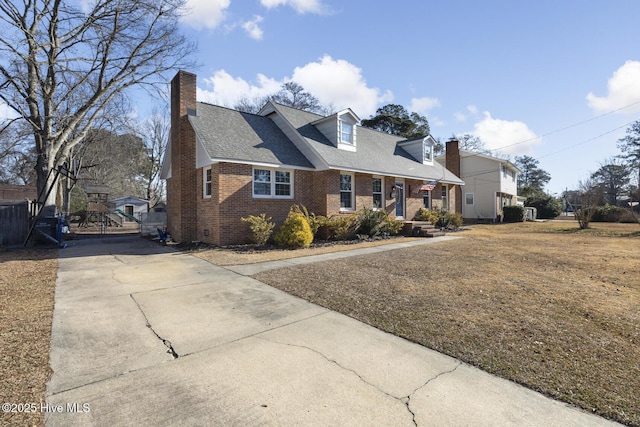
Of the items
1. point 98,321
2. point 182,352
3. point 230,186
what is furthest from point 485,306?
point 230,186

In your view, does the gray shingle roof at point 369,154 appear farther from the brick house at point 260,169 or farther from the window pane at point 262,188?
the window pane at point 262,188

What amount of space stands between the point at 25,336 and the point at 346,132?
48.7 ft

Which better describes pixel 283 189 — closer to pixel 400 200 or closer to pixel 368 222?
pixel 368 222

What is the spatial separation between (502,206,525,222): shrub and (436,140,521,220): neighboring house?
58 centimetres

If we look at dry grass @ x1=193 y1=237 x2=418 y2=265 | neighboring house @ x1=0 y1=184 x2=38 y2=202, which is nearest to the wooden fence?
dry grass @ x1=193 y1=237 x2=418 y2=265

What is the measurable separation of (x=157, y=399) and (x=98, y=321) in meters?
2.51

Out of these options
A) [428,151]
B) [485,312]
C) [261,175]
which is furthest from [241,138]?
[428,151]

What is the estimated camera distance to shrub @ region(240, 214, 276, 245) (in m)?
11.5

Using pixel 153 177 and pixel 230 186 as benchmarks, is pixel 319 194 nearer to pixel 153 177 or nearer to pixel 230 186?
pixel 230 186

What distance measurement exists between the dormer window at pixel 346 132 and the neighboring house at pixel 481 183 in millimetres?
14234

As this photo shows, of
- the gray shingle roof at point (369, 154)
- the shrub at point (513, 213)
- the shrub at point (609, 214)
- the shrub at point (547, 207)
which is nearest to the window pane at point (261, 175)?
the gray shingle roof at point (369, 154)

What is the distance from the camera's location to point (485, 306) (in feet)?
16.1

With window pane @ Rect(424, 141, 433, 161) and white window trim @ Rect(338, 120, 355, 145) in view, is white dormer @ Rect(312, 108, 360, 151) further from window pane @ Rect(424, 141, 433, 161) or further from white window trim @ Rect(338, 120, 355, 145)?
window pane @ Rect(424, 141, 433, 161)

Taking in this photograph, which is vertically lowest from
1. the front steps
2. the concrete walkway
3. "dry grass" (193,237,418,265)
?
the concrete walkway
